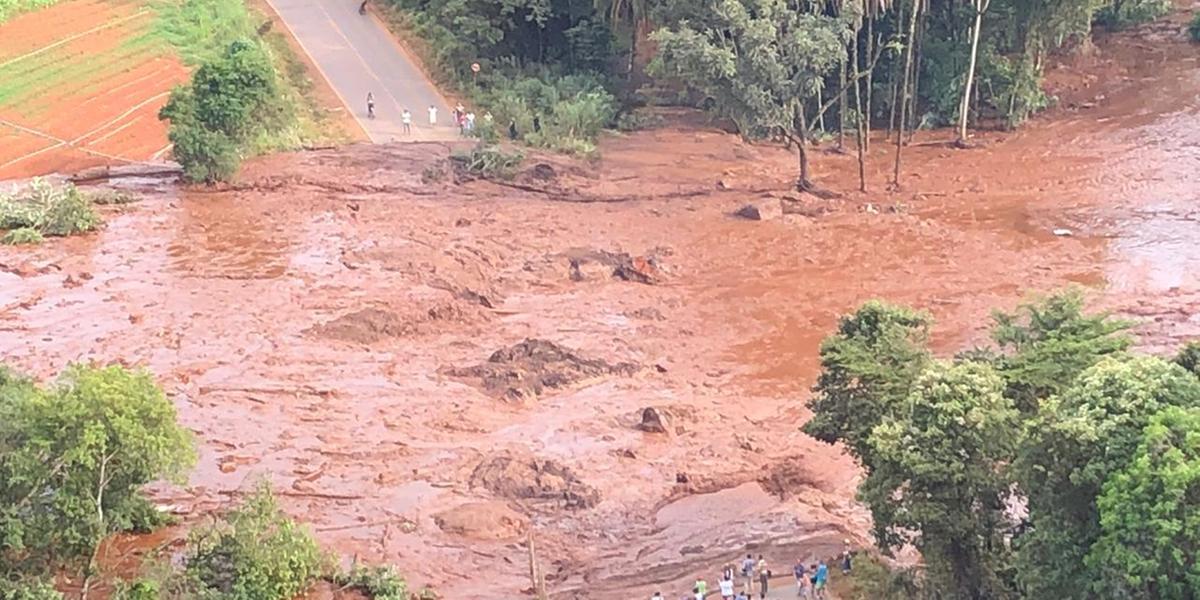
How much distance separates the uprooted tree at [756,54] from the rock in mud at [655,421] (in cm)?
1363

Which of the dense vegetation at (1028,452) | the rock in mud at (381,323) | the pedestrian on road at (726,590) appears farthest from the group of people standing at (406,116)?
the pedestrian on road at (726,590)

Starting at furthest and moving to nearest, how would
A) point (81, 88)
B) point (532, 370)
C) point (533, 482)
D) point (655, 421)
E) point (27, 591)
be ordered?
1. point (81, 88)
2. point (532, 370)
3. point (655, 421)
4. point (533, 482)
5. point (27, 591)

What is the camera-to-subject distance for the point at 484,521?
25.6 m

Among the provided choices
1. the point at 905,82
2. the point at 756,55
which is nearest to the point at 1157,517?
the point at 756,55

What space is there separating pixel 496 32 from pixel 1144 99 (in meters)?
24.2

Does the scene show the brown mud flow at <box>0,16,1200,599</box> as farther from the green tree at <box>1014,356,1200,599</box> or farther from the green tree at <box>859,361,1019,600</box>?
the green tree at <box>1014,356,1200,599</box>

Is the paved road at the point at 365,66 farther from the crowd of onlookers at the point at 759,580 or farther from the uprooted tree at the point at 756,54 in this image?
the crowd of onlookers at the point at 759,580

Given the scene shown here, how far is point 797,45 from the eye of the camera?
3981cm

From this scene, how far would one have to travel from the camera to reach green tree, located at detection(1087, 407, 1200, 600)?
50.0ft

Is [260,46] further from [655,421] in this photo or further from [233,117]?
[655,421]

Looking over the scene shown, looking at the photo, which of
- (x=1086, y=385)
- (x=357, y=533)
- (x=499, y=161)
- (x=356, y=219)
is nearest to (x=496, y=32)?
(x=499, y=161)

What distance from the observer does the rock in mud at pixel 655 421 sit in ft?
94.6

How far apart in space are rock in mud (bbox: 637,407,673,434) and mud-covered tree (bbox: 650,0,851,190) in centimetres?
1363

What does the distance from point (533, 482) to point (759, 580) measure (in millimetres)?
5697
